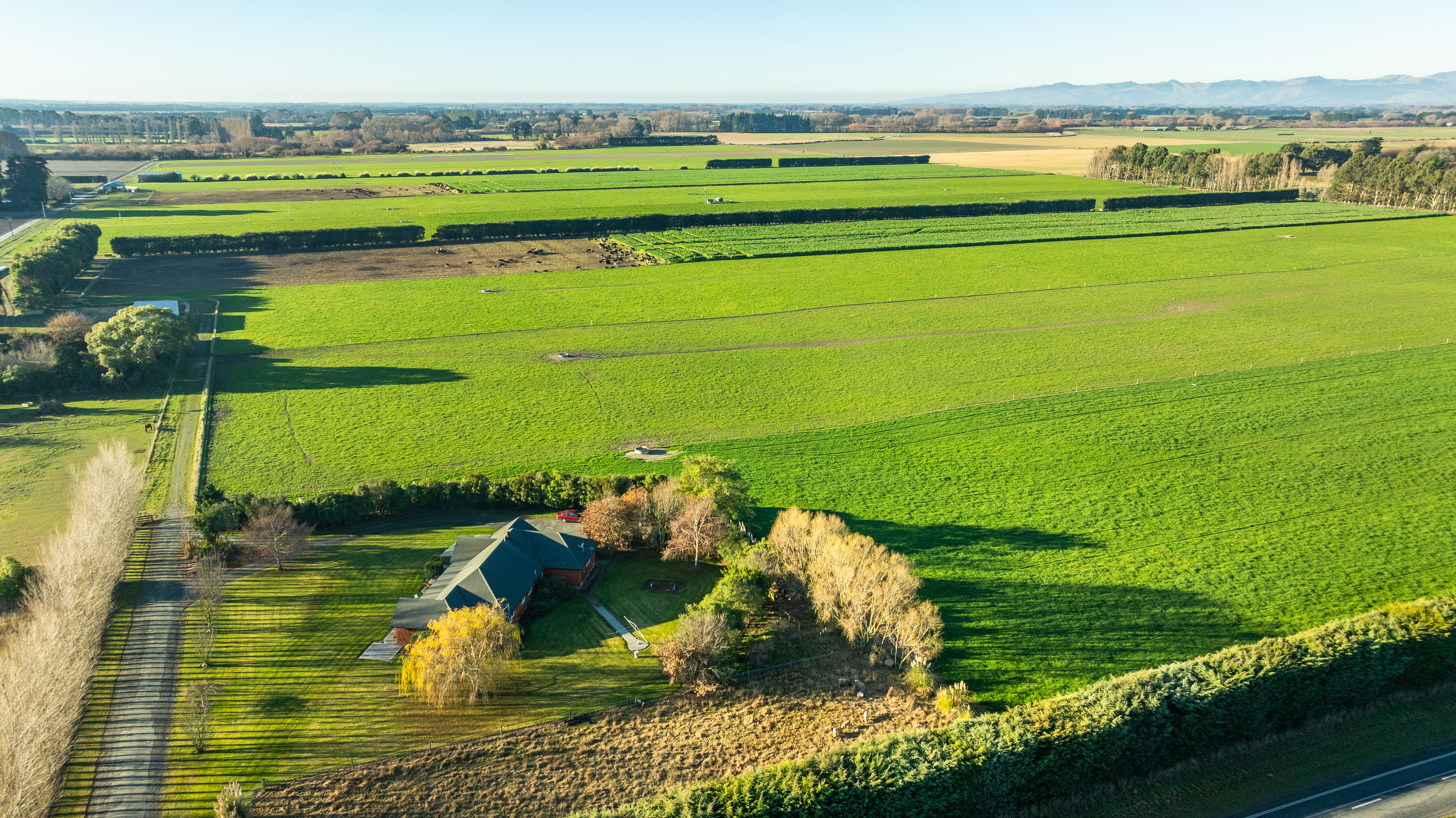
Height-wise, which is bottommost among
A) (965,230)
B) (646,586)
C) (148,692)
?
(148,692)

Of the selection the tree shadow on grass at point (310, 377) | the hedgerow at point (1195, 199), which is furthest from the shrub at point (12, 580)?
the hedgerow at point (1195, 199)

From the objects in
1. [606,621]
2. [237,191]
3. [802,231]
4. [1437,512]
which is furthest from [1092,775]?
[237,191]

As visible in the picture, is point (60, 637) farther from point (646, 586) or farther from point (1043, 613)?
point (1043, 613)

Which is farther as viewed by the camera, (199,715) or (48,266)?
(48,266)

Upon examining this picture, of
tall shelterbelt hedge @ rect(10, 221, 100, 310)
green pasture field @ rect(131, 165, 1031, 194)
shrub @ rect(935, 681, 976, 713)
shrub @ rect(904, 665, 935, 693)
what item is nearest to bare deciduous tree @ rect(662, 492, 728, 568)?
shrub @ rect(904, 665, 935, 693)

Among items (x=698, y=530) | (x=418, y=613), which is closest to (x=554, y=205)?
(x=698, y=530)

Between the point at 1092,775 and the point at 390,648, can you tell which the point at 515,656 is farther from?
the point at 1092,775
